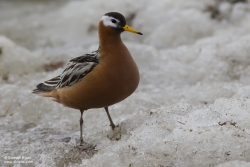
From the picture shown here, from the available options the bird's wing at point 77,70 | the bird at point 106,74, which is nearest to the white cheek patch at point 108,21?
the bird at point 106,74

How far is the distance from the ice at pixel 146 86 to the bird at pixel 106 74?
1.70 feet

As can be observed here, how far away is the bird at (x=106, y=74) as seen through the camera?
18.3 ft

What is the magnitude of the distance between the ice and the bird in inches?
20.4

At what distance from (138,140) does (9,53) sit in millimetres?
5481

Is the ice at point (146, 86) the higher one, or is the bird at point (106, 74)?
the bird at point (106, 74)

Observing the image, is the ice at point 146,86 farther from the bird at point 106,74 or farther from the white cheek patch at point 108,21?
the white cheek patch at point 108,21

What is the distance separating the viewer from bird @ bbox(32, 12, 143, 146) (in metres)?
5.59

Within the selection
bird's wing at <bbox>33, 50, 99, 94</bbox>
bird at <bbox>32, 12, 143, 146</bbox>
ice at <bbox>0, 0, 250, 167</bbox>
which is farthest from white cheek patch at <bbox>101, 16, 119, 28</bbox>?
ice at <bbox>0, 0, 250, 167</bbox>

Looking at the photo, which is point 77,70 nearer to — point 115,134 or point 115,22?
point 115,22

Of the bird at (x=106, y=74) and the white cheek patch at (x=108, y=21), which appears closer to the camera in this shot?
the bird at (x=106, y=74)

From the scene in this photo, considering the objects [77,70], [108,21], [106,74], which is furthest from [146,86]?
[106,74]

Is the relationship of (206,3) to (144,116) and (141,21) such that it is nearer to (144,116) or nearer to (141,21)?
(141,21)

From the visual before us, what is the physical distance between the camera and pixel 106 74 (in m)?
5.58

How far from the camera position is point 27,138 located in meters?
6.50
